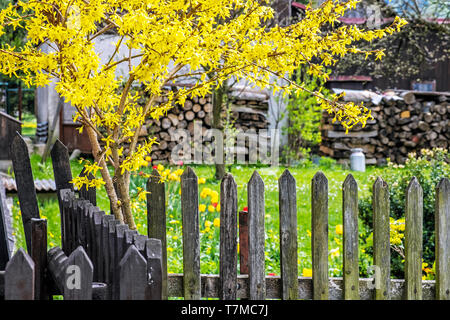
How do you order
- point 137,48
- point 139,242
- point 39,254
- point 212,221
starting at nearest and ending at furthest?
point 139,242 → point 39,254 → point 137,48 → point 212,221

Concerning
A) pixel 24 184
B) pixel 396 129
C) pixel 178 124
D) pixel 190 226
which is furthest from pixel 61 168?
pixel 396 129

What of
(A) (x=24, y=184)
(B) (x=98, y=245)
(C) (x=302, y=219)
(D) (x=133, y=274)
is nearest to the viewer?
(D) (x=133, y=274)

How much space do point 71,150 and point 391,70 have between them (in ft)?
22.1

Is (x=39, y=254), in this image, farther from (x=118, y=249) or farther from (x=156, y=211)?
(x=156, y=211)

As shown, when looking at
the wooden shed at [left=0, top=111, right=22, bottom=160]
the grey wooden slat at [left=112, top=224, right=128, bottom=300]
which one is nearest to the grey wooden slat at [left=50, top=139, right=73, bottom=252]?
the grey wooden slat at [left=112, top=224, right=128, bottom=300]

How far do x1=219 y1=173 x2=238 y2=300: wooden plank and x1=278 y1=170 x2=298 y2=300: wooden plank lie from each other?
23 centimetres

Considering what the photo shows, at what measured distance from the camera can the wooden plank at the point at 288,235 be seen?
280 centimetres

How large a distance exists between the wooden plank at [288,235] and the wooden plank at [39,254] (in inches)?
46.0

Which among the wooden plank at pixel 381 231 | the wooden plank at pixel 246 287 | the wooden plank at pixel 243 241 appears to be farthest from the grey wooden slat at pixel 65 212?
the wooden plank at pixel 381 231

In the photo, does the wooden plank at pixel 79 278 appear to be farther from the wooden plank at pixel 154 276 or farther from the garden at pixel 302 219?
the garden at pixel 302 219

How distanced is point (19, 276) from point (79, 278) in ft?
0.55

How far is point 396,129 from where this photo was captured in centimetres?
1134

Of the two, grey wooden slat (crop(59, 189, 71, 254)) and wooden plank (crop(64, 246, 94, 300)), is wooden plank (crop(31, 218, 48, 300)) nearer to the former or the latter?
wooden plank (crop(64, 246, 94, 300))
